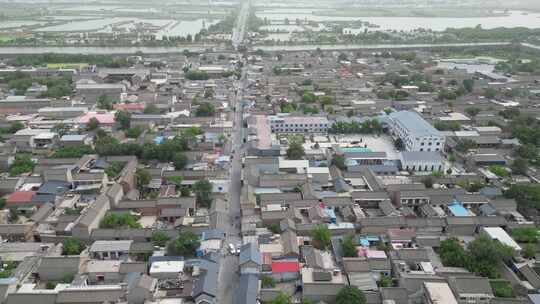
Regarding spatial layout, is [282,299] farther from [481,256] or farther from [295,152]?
[295,152]

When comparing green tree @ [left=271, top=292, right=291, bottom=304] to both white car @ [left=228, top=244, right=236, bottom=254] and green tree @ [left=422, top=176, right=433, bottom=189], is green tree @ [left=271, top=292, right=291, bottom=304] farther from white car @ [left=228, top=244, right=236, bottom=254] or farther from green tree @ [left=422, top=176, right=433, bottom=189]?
green tree @ [left=422, top=176, right=433, bottom=189]

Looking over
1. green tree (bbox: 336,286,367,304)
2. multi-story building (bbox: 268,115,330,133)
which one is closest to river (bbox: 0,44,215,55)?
multi-story building (bbox: 268,115,330,133)

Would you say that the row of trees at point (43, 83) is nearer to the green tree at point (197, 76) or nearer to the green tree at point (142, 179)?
the green tree at point (197, 76)

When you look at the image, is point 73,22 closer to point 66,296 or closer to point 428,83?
point 428,83

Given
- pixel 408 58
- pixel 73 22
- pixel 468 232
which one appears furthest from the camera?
pixel 73 22

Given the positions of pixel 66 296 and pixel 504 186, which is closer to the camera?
pixel 66 296

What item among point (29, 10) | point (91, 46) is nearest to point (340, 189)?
point (91, 46)

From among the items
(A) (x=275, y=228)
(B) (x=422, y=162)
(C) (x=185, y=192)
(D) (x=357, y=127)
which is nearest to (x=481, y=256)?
(A) (x=275, y=228)
